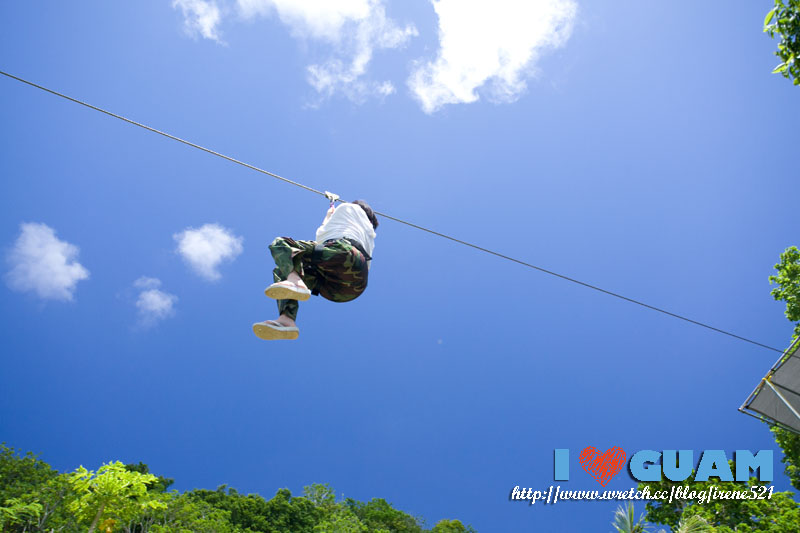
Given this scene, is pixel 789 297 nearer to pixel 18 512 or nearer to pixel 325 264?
pixel 325 264

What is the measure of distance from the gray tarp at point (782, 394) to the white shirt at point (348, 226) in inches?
278

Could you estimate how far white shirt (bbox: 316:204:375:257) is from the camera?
13.7 feet

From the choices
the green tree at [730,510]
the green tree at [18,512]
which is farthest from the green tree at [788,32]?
the green tree at [18,512]

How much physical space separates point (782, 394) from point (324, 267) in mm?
8172

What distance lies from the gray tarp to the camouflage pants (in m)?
7.16

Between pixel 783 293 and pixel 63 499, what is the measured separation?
78.8 ft

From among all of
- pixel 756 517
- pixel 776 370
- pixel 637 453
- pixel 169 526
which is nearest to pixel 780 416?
pixel 776 370

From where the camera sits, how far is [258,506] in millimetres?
30469

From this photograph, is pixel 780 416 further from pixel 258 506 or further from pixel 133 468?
pixel 133 468

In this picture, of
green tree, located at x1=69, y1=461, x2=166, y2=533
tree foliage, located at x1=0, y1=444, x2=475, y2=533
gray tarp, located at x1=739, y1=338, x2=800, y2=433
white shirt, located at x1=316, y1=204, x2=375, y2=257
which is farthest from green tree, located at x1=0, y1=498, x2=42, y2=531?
gray tarp, located at x1=739, y1=338, x2=800, y2=433

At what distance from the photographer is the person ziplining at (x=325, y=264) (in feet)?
12.0

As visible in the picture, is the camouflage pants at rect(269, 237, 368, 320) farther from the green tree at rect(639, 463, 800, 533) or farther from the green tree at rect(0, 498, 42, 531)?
the green tree at rect(0, 498, 42, 531)

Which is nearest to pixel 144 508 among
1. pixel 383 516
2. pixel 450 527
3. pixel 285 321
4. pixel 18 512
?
pixel 18 512

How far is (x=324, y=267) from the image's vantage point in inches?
159
